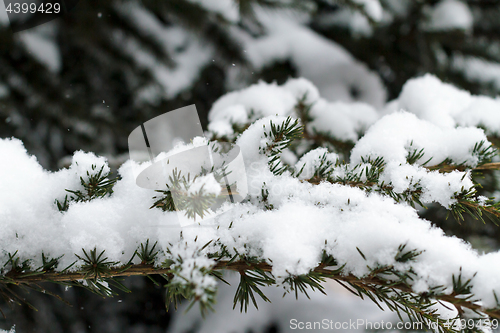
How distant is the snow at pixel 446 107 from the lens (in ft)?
3.59

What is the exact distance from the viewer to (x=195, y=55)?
2098mm

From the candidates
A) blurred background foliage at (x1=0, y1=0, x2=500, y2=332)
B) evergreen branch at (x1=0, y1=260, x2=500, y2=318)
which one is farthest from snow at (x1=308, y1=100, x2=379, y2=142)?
evergreen branch at (x1=0, y1=260, x2=500, y2=318)

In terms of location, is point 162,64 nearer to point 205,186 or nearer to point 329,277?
point 205,186

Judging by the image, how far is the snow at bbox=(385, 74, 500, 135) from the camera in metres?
1.10

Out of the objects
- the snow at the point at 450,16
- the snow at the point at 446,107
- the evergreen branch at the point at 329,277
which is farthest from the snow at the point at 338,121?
the snow at the point at 450,16

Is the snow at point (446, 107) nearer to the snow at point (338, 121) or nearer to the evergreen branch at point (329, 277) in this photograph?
the snow at point (338, 121)

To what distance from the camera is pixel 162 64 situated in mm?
1905

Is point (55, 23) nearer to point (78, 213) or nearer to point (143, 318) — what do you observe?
point (78, 213)

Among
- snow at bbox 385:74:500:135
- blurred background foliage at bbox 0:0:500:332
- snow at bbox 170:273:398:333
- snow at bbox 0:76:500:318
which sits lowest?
snow at bbox 170:273:398:333

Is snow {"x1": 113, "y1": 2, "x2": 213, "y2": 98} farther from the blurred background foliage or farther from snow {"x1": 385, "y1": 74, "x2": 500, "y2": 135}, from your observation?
snow {"x1": 385, "y1": 74, "x2": 500, "y2": 135}

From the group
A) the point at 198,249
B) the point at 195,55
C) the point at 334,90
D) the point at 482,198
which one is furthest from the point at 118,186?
the point at 334,90

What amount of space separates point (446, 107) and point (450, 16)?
49.8 inches

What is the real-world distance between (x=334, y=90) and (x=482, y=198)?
190 cm

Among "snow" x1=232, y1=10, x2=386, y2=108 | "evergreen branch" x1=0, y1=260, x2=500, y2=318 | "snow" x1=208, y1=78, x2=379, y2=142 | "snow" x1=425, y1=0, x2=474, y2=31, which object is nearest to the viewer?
"evergreen branch" x1=0, y1=260, x2=500, y2=318
